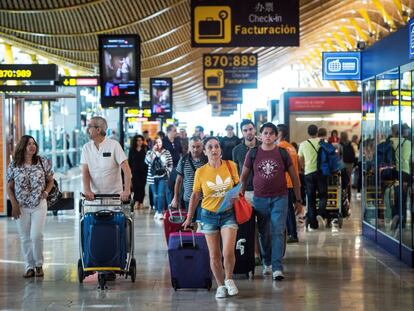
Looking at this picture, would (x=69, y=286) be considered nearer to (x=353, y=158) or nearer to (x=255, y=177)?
(x=255, y=177)

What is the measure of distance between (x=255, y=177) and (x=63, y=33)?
2063cm

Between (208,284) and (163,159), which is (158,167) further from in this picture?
(208,284)

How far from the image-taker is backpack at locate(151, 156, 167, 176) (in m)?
17.7

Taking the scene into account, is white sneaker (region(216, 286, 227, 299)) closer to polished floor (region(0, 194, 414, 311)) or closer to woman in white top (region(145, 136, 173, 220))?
polished floor (region(0, 194, 414, 311))

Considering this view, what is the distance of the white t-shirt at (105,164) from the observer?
9.66 metres

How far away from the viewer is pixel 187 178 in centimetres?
1084

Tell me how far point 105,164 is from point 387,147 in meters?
4.38

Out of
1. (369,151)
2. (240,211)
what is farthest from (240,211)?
(369,151)

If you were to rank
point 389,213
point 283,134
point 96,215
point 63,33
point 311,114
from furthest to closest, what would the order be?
1. point 63,33
2. point 311,114
3. point 283,134
4. point 389,213
5. point 96,215

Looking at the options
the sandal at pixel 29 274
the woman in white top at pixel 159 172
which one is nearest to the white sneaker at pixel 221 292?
the sandal at pixel 29 274

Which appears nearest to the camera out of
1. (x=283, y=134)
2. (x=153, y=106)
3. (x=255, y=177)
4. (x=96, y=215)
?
(x=96, y=215)

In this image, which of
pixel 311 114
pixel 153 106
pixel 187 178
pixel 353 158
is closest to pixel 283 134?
A: pixel 187 178

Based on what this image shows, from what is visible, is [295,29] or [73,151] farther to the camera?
[73,151]

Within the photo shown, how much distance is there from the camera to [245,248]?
999cm
